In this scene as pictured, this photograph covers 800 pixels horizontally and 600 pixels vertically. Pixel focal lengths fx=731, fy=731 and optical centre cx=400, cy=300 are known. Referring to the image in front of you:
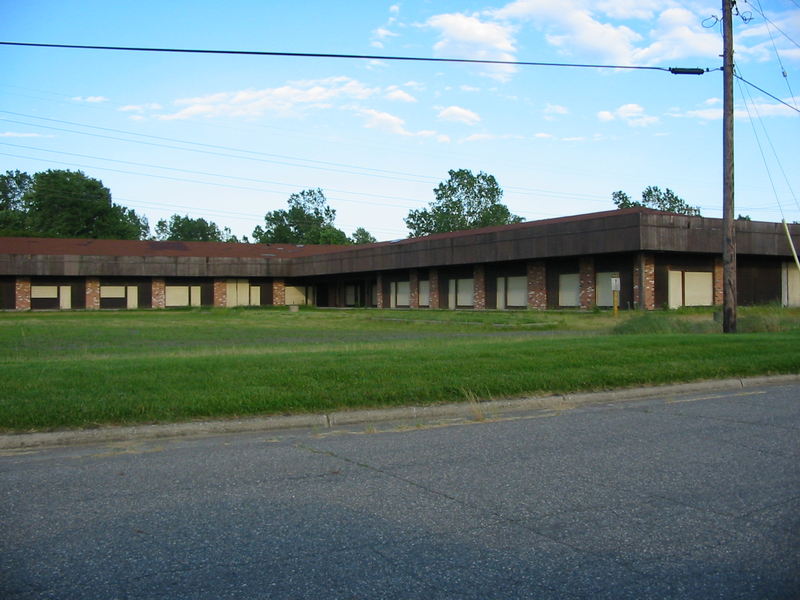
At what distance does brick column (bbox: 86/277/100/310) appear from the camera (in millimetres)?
59281

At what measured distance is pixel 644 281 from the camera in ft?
121

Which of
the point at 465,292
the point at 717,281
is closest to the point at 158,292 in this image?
the point at 465,292

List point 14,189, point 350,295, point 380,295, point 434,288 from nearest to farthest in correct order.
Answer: point 434,288
point 380,295
point 350,295
point 14,189

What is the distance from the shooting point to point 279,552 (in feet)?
15.5

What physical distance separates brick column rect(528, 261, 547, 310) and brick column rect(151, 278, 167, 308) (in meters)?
33.1

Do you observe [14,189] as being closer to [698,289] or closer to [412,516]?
Result: [698,289]

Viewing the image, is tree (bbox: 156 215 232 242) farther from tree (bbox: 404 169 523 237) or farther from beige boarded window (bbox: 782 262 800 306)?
→ beige boarded window (bbox: 782 262 800 306)

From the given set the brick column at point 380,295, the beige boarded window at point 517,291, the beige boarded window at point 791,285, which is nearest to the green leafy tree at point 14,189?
the brick column at point 380,295

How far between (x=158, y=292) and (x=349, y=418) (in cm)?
5567

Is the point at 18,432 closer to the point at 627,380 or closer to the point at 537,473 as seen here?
the point at 537,473

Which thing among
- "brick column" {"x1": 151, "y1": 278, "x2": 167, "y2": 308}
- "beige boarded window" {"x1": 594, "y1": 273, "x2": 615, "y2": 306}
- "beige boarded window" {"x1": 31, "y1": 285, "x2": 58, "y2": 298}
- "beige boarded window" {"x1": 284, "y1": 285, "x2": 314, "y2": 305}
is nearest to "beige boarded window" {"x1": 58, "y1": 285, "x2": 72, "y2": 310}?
"beige boarded window" {"x1": 31, "y1": 285, "x2": 58, "y2": 298}

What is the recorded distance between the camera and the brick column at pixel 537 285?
42.9 m

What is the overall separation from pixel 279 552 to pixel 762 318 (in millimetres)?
20893

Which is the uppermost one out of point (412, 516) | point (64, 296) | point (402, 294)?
point (402, 294)
